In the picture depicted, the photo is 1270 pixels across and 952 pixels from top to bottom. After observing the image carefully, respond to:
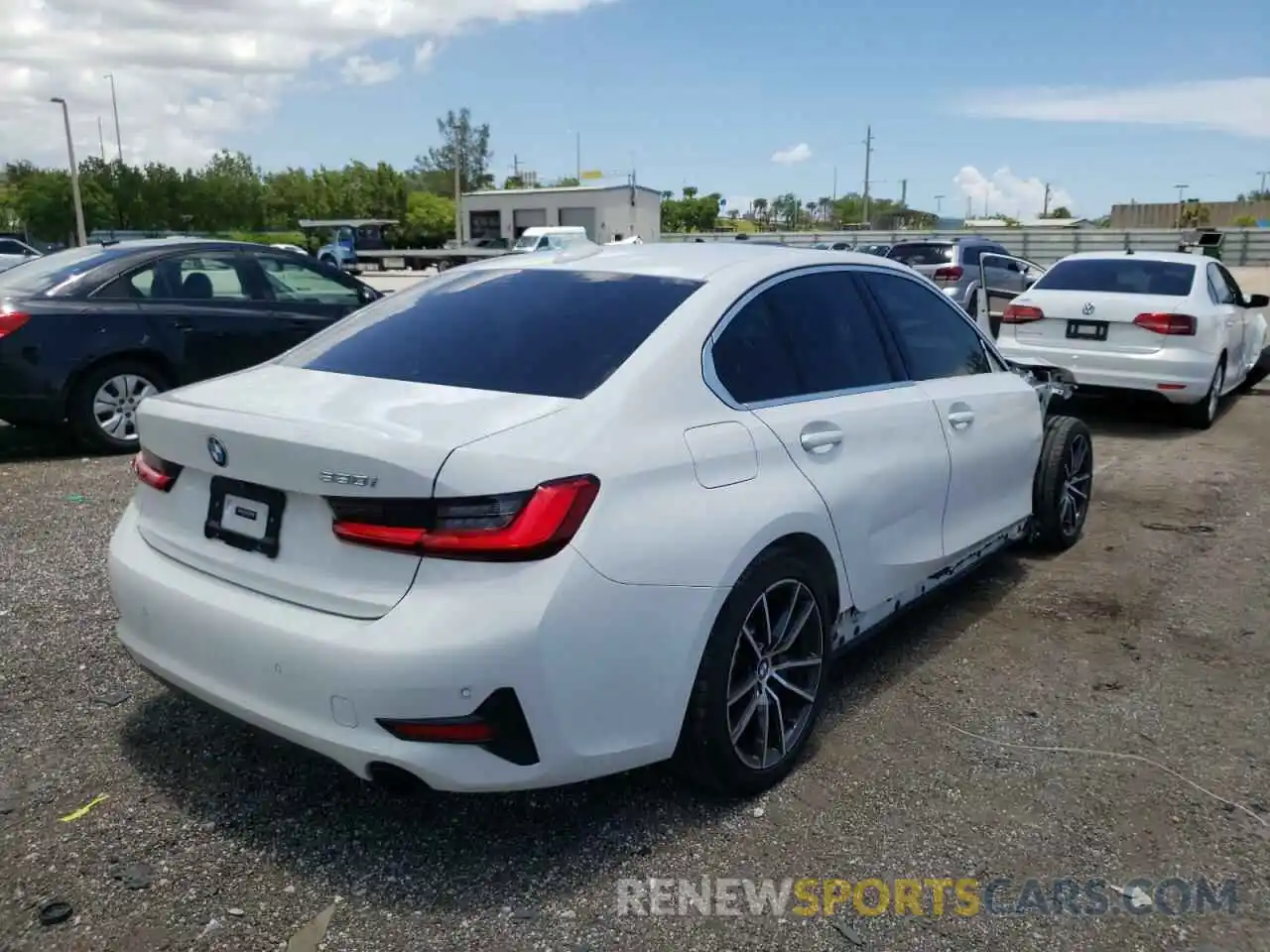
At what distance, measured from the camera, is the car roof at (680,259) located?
137 inches

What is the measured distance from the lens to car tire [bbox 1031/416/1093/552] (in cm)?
529

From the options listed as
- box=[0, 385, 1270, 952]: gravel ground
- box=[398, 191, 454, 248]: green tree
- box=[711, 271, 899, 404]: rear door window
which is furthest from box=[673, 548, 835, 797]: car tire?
box=[398, 191, 454, 248]: green tree

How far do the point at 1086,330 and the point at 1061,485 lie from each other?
13.9ft

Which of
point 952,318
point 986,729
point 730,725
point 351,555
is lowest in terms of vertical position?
point 986,729

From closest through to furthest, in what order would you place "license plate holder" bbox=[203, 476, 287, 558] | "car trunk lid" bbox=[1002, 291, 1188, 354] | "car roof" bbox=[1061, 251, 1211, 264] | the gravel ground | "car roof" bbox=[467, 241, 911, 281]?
1. the gravel ground
2. "license plate holder" bbox=[203, 476, 287, 558]
3. "car roof" bbox=[467, 241, 911, 281]
4. "car trunk lid" bbox=[1002, 291, 1188, 354]
5. "car roof" bbox=[1061, 251, 1211, 264]

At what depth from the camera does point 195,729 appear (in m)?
A: 3.47

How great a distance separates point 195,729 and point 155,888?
870 millimetres

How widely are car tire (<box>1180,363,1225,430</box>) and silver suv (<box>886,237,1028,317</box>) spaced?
8705 mm

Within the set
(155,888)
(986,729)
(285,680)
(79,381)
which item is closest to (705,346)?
(285,680)

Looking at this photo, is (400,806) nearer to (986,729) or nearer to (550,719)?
(550,719)

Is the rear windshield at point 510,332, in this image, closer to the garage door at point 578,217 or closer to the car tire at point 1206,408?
the car tire at point 1206,408

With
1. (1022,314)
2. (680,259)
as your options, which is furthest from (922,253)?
(680,259)

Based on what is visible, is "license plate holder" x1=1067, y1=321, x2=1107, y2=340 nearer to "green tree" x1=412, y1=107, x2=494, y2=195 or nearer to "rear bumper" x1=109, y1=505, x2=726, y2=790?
"rear bumper" x1=109, y1=505, x2=726, y2=790

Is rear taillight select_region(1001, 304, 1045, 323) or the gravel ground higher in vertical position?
rear taillight select_region(1001, 304, 1045, 323)
